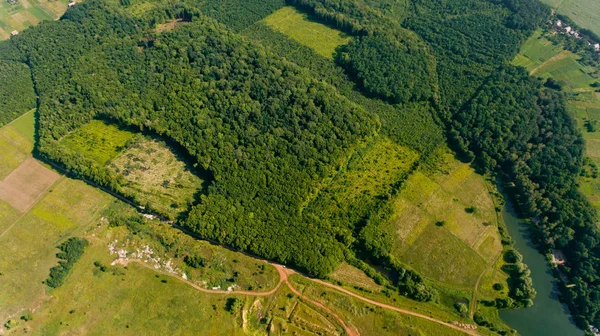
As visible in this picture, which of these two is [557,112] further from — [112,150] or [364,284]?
[112,150]

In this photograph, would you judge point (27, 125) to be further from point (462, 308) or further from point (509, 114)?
point (509, 114)

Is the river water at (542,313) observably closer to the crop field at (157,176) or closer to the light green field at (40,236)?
the crop field at (157,176)

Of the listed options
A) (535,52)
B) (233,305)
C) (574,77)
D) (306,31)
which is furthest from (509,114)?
(233,305)

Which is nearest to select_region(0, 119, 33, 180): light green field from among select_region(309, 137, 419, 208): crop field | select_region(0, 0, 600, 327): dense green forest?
select_region(0, 0, 600, 327): dense green forest

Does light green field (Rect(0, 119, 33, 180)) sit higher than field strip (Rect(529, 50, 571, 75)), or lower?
lower

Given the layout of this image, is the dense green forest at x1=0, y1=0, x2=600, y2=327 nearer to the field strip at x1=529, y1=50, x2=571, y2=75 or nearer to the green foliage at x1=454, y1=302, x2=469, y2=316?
the green foliage at x1=454, y1=302, x2=469, y2=316

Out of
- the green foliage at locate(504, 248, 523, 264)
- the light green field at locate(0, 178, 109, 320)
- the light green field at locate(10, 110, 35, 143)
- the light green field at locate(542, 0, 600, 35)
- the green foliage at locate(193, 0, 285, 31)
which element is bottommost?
the light green field at locate(0, 178, 109, 320)
